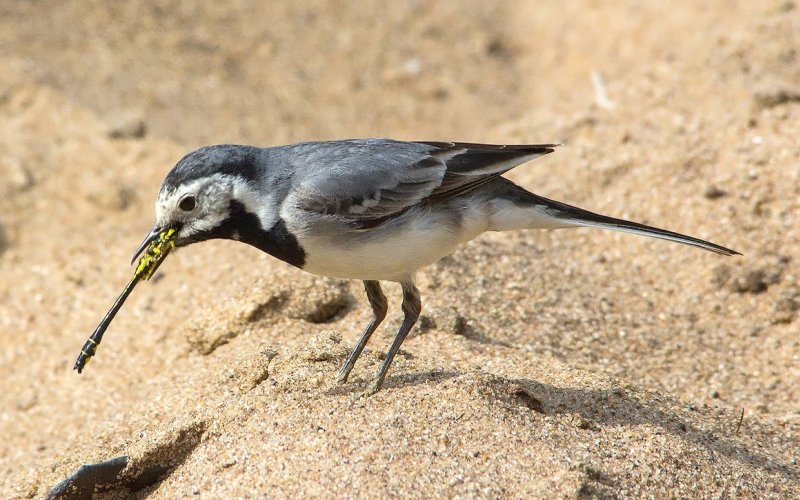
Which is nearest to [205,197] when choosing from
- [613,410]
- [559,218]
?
[559,218]

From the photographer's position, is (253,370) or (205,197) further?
(253,370)

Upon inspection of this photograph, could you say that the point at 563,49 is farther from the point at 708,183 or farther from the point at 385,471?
the point at 385,471

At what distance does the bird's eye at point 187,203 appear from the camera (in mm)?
5035

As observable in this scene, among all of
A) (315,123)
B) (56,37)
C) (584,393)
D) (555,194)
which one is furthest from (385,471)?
(56,37)

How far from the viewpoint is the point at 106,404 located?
21.7 feet

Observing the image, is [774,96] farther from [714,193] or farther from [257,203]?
[257,203]

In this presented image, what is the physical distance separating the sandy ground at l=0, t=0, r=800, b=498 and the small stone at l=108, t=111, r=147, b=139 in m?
0.03

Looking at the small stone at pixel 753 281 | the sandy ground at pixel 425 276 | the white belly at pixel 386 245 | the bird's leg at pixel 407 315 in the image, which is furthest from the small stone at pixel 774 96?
the bird's leg at pixel 407 315

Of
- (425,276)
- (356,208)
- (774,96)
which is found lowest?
(425,276)

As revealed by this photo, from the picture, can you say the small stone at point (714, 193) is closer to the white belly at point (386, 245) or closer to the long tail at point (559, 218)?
the long tail at point (559, 218)

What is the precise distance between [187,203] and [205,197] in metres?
0.10

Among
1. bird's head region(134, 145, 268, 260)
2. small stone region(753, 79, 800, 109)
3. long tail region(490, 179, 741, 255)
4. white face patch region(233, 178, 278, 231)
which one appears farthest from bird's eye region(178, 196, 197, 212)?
small stone region(753, 79, 800, 109)

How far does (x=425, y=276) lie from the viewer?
22.4 feet

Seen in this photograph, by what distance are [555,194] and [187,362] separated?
3.63m
